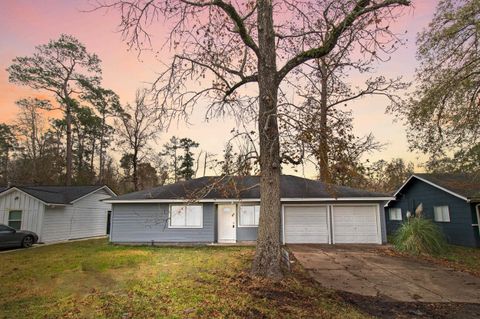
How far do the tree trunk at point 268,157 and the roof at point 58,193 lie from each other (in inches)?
555

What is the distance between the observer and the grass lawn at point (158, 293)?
4.82 m

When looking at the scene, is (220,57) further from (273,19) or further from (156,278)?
(156,278)

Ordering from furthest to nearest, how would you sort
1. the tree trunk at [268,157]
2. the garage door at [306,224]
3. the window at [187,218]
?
the window at [187,218] → the garage door at [306,224] → the tree trunk at [268,157]

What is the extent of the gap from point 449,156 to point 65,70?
26.5 m


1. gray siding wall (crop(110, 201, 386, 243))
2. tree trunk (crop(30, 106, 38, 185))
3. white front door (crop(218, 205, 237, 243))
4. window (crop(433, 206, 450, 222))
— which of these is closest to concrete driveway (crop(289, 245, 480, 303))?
gray siding wall (crop(110, 201, 386, 243))

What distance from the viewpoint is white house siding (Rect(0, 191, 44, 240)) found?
15797 mm

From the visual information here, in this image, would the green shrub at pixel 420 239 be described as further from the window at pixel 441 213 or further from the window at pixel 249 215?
the window at pixel 249 215

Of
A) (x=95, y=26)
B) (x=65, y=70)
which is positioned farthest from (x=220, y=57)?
(x=65, y=70)

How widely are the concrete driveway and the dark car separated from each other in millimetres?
13262

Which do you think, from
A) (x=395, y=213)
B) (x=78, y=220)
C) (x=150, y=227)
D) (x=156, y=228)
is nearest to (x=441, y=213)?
(x=395, y=213)

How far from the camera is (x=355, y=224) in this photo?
47.7 ft

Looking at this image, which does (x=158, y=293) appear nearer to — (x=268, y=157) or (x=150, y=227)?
(x=268, y=157)

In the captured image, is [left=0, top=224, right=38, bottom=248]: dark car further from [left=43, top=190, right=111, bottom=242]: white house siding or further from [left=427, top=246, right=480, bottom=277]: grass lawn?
[left=427, top=246, right=480, bottom=277]: grass lawn

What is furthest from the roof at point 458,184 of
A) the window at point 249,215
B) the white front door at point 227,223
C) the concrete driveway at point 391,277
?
the white front door at point 227,223
